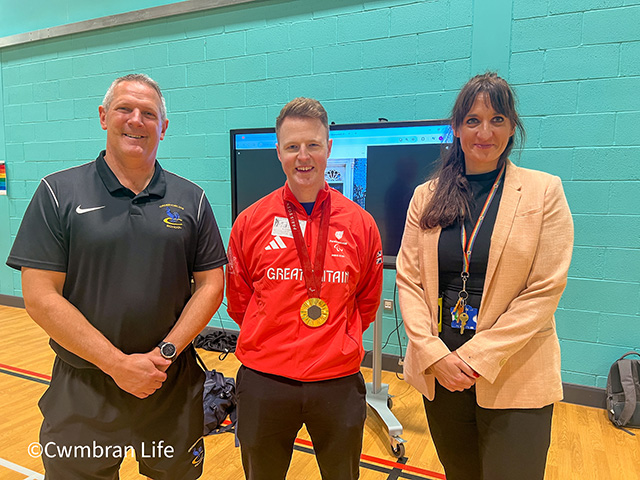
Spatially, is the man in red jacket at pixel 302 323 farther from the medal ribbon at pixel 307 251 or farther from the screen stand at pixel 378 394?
the screen stand at pixel 378 394

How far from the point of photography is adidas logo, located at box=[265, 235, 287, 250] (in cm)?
143

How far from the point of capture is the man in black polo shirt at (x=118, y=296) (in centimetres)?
127

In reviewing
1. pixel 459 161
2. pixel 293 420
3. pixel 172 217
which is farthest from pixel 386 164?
pixel 293 420

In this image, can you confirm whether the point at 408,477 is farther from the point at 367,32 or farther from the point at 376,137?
the point at 367,32

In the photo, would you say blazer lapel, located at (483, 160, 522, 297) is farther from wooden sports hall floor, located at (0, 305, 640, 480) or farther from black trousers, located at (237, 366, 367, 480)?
wooden sports hall floor, located at (0, 305, 640, 480)

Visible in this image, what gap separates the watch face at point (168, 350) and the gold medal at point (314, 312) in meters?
0.43

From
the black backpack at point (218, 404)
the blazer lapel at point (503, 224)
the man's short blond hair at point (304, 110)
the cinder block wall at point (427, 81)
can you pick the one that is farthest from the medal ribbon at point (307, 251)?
the cinder block wall at point (427, 81)

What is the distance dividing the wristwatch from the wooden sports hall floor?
1.19m

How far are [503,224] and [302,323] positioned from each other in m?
0.71

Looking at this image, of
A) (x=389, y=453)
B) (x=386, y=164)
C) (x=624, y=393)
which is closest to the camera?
(x=389, y=453)

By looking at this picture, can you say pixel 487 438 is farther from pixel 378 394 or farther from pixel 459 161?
pixel 378 394

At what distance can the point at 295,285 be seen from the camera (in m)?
1.40

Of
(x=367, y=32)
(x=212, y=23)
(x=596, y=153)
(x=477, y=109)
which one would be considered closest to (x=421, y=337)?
(x=477, y=109)

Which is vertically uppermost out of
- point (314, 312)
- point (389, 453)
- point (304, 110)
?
point (304, 110)
